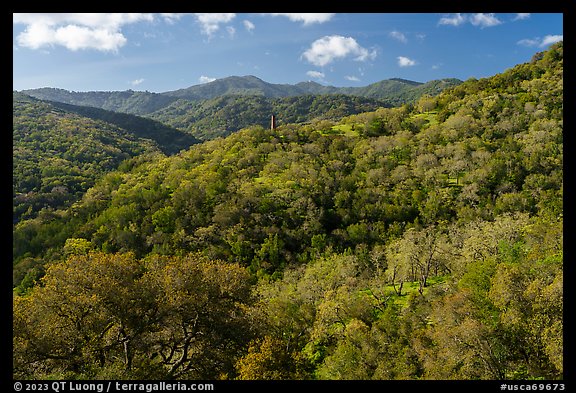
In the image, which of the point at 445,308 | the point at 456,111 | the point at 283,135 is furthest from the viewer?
the point at 283,135

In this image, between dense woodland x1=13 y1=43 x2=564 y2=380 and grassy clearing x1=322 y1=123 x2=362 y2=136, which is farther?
grassy clearing x1=322 y1=123 x2=362 y2=136

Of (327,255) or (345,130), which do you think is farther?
(345,130)

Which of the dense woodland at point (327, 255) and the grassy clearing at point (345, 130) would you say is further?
the grassy clearing at point (345, 130)

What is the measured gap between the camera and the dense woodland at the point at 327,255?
15.6 meters

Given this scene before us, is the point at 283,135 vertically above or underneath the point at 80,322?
above

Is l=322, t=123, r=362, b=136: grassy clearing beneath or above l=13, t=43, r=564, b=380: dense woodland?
above

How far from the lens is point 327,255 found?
175 ft

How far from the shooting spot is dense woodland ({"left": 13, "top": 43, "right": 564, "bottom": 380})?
51.1ft

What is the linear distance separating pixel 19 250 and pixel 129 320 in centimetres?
6407

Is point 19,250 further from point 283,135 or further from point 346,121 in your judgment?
point 346,121

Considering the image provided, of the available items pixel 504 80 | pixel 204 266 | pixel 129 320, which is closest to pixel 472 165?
pixel 504 80

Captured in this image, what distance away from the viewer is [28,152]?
124812 mm

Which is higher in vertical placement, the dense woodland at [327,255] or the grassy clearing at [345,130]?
the grassy clearing at [345,130]

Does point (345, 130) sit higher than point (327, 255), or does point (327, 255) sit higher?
point (345, 130)
